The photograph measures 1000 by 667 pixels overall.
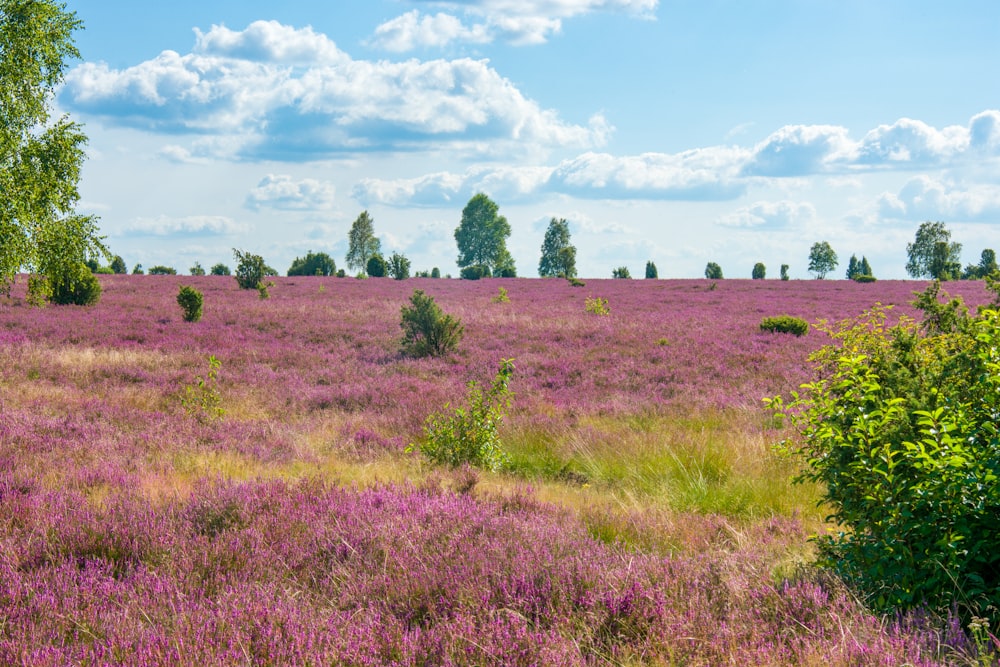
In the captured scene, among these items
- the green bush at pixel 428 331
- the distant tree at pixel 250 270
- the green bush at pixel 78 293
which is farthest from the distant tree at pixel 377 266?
the green bush at pixel 428 331

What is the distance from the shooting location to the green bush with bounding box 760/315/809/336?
67.9ft

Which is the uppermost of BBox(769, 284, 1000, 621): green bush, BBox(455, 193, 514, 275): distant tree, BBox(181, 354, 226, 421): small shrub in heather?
BBox(455, 193, 514, 275): distant tree

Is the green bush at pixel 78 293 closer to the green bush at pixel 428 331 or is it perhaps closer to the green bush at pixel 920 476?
the green bush at pixel 428 331

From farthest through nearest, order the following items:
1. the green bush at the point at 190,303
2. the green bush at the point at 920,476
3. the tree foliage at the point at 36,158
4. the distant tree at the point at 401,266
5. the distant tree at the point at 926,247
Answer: the distant tree at the point at 926,247, the distant tree at the point at 401,266, the green bush at the point at 190,303, the tree foliage at the point at 36,158, the green bush at the point at 920,476

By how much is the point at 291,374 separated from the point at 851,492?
1289cm

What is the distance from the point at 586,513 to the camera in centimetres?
538

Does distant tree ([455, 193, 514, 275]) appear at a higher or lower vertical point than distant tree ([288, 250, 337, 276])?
higher

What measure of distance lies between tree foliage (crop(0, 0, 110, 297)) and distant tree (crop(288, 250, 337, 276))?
4110 cm

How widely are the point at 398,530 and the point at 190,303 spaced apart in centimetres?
1977

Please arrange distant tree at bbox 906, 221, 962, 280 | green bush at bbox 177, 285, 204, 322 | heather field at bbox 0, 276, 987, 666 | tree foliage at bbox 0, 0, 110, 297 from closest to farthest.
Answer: heather field at bbox 0, 276, 987, 666
tree foliage at bbox 0, 0, 110, 297
green bush at bbox 177, 285, 204, 322
distant tree at bbox 906, 221, 962, 280

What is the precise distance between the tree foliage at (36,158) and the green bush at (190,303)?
3685 millimetres

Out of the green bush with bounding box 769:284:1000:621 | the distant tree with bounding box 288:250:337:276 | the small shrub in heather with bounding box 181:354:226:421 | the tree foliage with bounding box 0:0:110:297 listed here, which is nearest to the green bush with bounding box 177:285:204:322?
the tree foliage with bounding box 0:0:110:297

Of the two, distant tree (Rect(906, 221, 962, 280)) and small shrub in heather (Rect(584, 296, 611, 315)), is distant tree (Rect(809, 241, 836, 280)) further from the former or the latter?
small shrub in heather (Rect(584, 296, 611, 315))

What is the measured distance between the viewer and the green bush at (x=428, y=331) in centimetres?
1744
